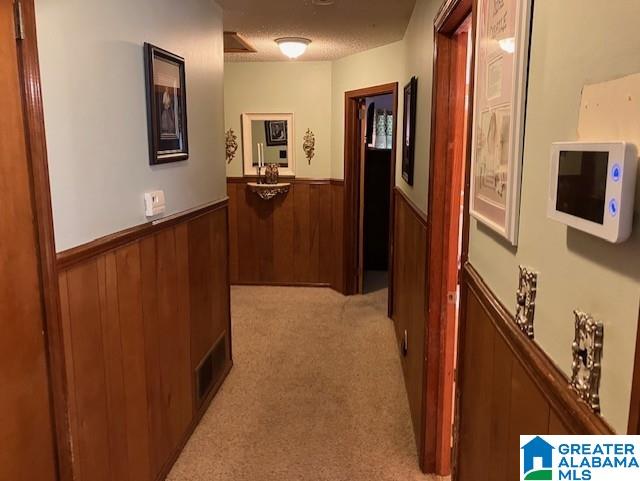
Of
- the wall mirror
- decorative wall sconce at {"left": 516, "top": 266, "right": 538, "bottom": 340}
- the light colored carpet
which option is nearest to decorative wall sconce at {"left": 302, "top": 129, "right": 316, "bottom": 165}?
the wall mirror

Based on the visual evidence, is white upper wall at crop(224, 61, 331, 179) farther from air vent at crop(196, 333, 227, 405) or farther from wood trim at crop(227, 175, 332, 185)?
air vent at crop(196, 333, 227, 405)

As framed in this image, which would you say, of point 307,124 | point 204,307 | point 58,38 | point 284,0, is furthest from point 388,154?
point 58,38

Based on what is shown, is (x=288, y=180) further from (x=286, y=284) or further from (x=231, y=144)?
(x=286, y=284)

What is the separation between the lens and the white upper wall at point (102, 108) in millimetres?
1472

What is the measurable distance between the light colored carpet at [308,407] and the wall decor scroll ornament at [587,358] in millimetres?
1772

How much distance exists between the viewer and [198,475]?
2.35m

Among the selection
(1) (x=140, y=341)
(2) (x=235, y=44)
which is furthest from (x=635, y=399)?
(2) (x=235, y=44)

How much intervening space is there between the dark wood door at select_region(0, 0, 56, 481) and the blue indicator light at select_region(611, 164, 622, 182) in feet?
4.06

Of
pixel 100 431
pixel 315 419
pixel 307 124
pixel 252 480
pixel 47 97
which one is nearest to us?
pixel 47 97

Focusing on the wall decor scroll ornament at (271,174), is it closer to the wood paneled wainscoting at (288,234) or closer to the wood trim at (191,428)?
the wood paneled wainscoting at (288,234)

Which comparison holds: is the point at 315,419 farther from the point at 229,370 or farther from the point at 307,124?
the point at 307,124

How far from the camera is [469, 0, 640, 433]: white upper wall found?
65cm

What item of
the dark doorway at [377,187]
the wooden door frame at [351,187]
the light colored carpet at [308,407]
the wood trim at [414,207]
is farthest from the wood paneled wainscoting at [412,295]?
the dark doorway at [377,187]

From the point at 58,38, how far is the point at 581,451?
5.18 feet
